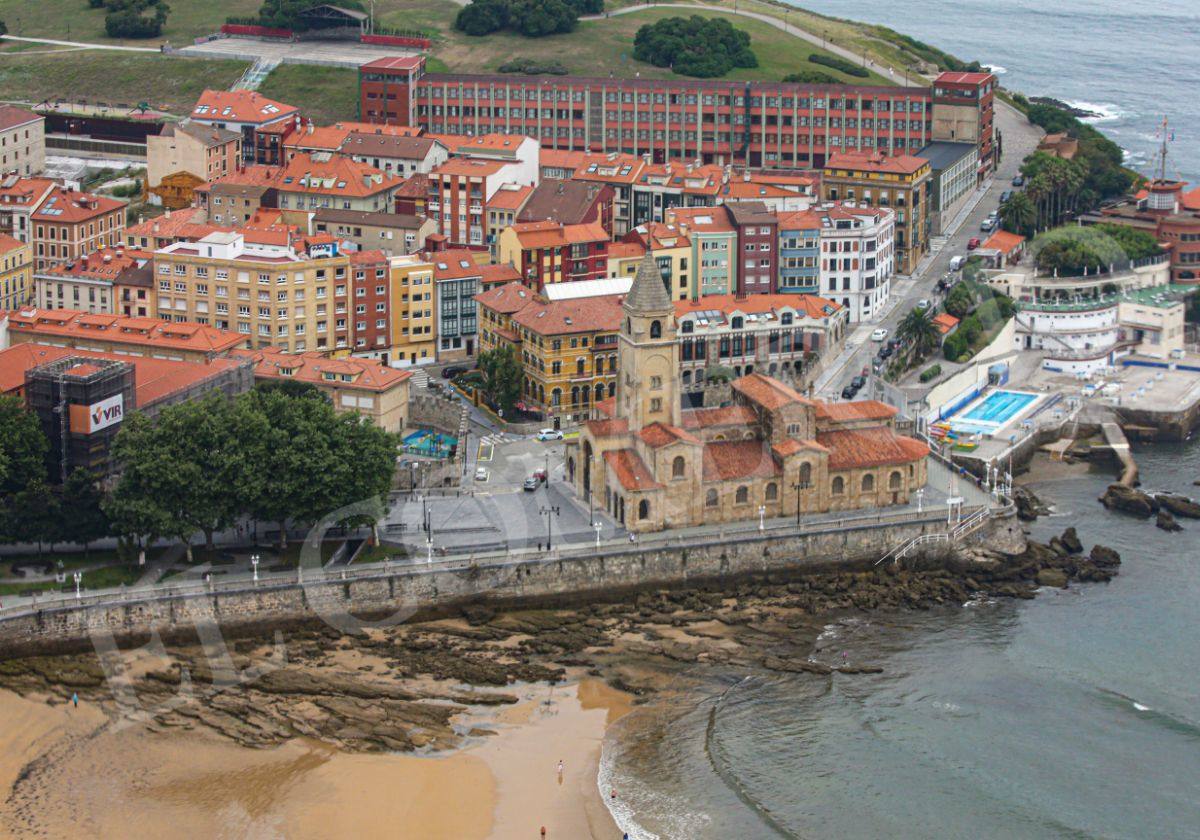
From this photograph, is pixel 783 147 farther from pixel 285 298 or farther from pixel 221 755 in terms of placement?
pixel 221 755

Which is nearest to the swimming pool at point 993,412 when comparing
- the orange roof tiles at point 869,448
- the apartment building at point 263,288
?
the orange roof tiles at point 869,448

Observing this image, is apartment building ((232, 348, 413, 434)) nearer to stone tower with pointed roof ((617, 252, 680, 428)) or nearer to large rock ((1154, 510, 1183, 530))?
stone tower with pointed roof ((617, 252, 680, 428))

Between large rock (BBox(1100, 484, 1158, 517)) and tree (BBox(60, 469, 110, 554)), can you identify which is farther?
large rock (BBox(1100, 484, 1158, 517))

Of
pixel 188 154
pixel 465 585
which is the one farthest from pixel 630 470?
pixel 188 154

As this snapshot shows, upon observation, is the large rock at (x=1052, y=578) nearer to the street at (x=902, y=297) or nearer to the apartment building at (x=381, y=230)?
the street at (x=902, y=297)

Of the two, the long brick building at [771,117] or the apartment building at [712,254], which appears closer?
the apartment building at [712,254]

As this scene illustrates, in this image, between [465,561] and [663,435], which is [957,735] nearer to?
→ [663,435]

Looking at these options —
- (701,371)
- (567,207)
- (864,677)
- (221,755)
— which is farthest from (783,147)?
(221,755)

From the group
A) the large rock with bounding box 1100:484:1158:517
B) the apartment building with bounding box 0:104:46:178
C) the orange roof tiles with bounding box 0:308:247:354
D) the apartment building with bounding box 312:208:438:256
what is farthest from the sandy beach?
the apartment building with bounding box 0:104:46:178
